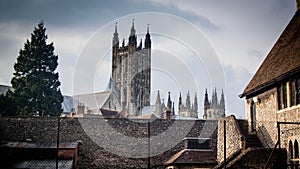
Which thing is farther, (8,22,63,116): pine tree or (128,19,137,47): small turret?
(128,19,137,47): small turret

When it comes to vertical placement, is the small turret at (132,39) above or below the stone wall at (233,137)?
above

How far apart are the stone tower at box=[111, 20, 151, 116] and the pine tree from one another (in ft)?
158

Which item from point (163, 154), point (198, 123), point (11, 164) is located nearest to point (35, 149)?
point (11, 164)

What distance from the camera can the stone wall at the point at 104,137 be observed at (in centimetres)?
3061

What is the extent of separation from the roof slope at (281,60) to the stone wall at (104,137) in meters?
9.79

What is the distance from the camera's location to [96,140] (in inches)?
1220

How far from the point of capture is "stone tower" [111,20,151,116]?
9675 centimetres

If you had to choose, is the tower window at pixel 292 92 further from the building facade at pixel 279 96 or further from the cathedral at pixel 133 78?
the cathedral at pixel 133 78

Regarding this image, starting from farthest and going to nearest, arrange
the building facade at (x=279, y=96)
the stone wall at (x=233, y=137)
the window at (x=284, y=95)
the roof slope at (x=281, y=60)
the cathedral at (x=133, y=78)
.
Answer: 1. the cathedral at (x=133, y=78)
2. the stone wall at (x=233, y=137)
3. the window at (x=284, y=95)
4. the roof slope at (x=281, y=60)
5. the building facade at (x=279, y=96)

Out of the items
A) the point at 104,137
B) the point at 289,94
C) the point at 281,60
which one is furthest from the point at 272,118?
the point at 104,137

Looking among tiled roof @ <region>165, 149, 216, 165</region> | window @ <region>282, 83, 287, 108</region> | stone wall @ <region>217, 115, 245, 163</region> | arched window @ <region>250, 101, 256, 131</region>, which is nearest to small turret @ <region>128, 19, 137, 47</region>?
tiled roof @ <region>165, 149, 216, 165</region>

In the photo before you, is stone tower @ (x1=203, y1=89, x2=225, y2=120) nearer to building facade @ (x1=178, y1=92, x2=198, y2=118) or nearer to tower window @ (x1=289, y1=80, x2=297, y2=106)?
building facade @ (x1=178, y1=92, x2=198, y2=118)

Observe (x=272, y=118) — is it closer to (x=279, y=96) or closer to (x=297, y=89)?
(x=279, y=96)

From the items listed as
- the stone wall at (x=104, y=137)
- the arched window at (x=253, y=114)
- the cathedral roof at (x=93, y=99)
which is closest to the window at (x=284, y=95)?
the arched window at (x=253, y=114)
